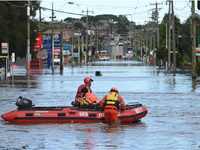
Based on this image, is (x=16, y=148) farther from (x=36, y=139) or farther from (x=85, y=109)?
(x=85, y=109)

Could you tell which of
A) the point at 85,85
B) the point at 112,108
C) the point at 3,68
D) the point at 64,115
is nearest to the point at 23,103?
the point at 64,115

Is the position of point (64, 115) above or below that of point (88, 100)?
below

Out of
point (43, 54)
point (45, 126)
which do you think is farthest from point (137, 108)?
point (43, 54)

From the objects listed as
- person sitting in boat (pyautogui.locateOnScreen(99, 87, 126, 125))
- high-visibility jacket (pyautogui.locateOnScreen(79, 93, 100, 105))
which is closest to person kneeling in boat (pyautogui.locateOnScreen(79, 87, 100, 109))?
high-visibility jacket (pyautogui.locateOnScreen(79, 93, 100, 105))

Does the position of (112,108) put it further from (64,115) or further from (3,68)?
(3,68)

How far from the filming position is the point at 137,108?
1680 cm

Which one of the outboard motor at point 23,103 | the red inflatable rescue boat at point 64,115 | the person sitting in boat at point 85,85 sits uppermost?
the person sitting in boat at point 85,85

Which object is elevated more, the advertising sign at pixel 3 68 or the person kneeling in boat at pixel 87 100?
the advertising sign at pixel 3 68

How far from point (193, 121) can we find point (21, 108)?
5.85 m

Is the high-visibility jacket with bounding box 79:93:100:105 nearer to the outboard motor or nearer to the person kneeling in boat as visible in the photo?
the person kneeling in boat

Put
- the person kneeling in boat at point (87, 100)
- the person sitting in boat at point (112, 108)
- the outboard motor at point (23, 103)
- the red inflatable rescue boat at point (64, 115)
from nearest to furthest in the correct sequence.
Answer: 1. the person sitting in boat at point (112, 108)
2. the red inflatable rescue boat at point (64, 115)
3. the person kneeling in boat at point (87, 100)
4. the outboard motor at point (23, 103)

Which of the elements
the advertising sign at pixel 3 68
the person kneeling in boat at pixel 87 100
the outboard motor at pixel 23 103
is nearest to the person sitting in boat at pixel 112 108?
the person kneeling in boat at pixel 87 100

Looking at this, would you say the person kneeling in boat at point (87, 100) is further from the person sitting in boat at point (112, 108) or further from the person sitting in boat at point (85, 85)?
the person sitting in boat at point (112, 108)

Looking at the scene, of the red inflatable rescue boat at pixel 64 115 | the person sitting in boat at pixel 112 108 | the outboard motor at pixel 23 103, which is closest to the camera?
the person sitting in boat at pixel 112 108
